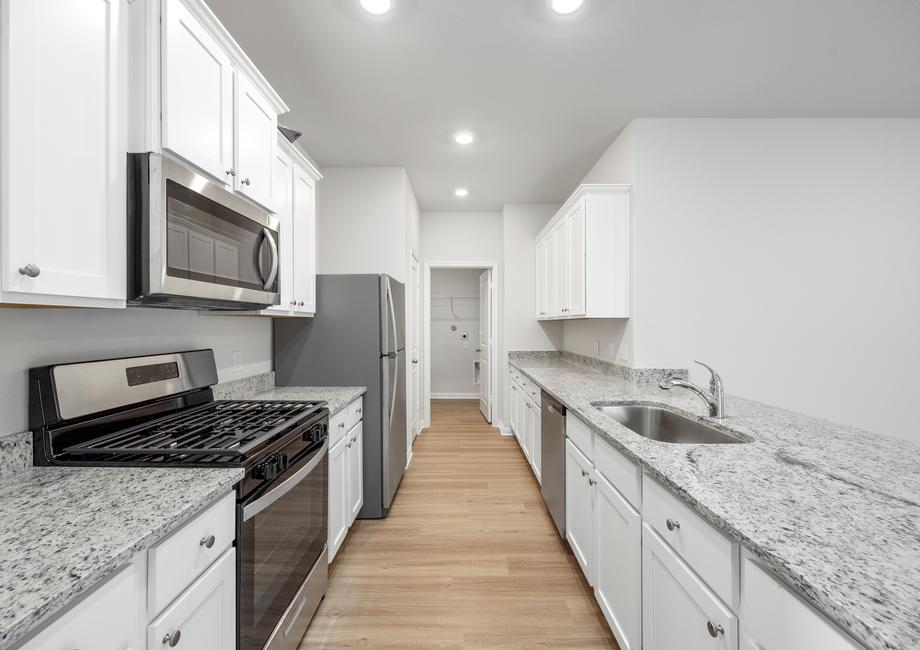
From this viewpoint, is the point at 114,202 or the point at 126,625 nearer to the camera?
the point at 126,625

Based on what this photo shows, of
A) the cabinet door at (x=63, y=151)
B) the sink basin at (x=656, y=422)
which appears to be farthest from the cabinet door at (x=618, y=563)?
the cabinet door at (x=63, y=151)

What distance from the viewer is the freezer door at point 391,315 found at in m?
2.70

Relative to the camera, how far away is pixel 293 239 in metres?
2.28

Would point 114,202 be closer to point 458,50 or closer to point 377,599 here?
point 458,50

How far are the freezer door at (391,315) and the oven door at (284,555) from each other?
3.25 ft

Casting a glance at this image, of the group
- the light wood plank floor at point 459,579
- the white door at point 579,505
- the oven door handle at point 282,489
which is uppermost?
the oven door handle at point 282,489

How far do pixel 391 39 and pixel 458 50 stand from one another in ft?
1.13

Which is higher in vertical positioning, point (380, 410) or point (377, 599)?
point (380, 410)

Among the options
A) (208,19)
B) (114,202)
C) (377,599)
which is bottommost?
(377,599)

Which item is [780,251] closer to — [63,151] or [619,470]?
[619,470]

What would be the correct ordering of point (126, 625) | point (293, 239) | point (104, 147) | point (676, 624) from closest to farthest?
point (126, 625)
point (104, 147)
point (676, 624)
point (293, 239)

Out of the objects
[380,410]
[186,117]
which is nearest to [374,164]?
[380,410]

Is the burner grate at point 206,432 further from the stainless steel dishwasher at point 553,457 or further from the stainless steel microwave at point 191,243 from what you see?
the stainless steel dishwasher at point 553,457

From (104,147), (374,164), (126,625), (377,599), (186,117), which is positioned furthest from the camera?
(374,164)
